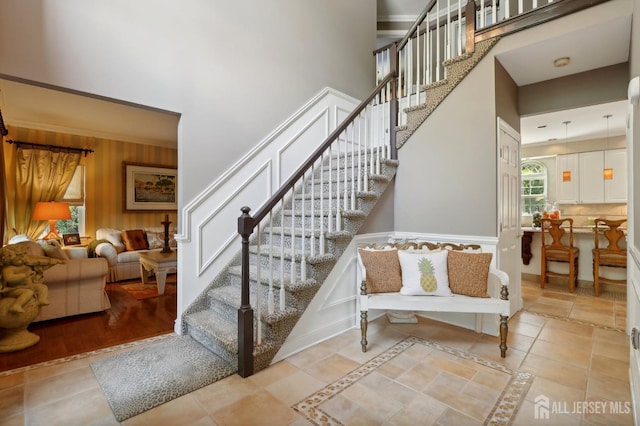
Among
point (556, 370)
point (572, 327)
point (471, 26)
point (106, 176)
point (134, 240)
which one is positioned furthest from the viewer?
point (106, 176)

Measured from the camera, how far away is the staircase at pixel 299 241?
2213mm

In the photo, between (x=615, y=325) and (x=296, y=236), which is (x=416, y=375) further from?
(x=615, y=325)

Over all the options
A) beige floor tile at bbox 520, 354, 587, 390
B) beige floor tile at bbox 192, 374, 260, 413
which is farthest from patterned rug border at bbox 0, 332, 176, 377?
beige floor tile at bbox 520, 354, 587, 390

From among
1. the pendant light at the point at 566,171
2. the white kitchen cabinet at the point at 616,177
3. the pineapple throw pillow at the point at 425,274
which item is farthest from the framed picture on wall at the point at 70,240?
the white kitchen cabinet at the point at 616,177

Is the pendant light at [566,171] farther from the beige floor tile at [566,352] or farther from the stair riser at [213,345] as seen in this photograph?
the stair riser at [213,345]

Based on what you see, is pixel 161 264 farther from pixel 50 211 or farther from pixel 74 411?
pixel 74 411

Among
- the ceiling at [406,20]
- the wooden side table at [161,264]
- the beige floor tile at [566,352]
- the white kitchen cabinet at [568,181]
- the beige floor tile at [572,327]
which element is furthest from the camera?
the white kitchen cabinet at [568,181]

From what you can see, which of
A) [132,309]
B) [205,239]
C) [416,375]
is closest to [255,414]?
[416,375]

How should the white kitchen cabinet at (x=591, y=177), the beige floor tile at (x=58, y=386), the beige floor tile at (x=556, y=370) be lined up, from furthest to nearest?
1. the white kitchen cabinet at (x=591, y=177)
2. the beige floor tile at (x=556, y=370)
3. the beige floor tile at (x=58, y=386)

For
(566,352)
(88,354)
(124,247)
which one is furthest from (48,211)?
(566,352)

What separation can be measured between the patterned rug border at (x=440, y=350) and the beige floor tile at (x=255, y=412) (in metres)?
0.09

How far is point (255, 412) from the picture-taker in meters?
1.77

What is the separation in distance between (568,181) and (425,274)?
19.6 ft

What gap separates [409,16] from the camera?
586 centimetres
